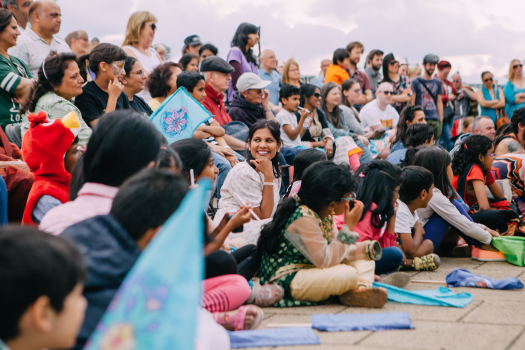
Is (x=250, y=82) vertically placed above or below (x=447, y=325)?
above

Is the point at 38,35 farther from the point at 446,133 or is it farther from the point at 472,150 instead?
the point at 446,133

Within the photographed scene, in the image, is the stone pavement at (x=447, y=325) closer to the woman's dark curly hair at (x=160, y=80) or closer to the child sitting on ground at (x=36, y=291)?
the child sitting on ground at (x=36, y=291)

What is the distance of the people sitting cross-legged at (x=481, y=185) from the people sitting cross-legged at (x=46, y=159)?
12.7 ft

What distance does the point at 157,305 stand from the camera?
3.68 feet

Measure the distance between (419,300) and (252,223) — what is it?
53.6 inches

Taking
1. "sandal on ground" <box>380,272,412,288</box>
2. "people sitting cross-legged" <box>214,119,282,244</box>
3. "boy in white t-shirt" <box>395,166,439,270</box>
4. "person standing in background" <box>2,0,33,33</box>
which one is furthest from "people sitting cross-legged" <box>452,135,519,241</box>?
"person standing in background" <box>2,0,33,33</box>

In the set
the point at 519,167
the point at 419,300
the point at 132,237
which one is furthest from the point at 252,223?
the point at 519,167

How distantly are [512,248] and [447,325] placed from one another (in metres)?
2.02

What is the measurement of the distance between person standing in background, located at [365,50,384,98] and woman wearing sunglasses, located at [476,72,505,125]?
213 centimetres

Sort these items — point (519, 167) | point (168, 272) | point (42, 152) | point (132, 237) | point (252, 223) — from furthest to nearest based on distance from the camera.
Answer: point (519, 167)
point (252, 223)
point (42, 152)
point (132, 237)
point (168, 272)

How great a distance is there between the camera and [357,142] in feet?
23.9

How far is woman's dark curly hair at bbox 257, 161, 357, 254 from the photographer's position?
323 centimetres

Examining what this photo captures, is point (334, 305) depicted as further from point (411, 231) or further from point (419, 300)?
point (411, 231)

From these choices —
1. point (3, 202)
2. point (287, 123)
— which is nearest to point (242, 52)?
point (287, 123)
